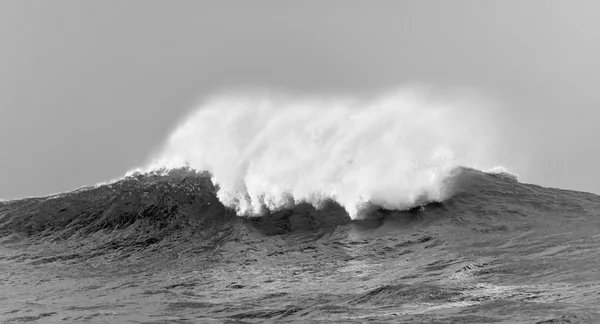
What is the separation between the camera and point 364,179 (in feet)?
80.1

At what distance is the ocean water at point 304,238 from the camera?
567 inches

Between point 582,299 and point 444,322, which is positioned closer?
point 444,322

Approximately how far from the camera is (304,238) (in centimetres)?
2167

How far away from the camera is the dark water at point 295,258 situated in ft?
46.1

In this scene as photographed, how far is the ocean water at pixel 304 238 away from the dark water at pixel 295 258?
0.08 m

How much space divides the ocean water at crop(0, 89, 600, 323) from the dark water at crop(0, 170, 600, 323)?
0.08 metres

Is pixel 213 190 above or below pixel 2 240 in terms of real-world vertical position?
above

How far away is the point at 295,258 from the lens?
19.7 m

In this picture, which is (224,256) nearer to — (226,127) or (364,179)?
(364,179)

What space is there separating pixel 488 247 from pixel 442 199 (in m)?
4.97

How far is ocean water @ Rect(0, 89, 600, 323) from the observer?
14406mm

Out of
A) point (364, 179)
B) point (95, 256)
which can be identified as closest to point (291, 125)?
point (364, 179)

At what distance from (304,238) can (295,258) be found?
6.80 ft

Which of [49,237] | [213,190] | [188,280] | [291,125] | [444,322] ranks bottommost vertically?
[444,322]
